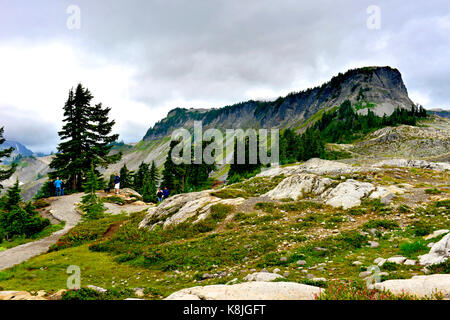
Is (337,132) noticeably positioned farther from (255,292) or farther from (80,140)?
(255,292)

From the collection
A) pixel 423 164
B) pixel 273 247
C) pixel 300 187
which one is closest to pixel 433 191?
pixel 300 187

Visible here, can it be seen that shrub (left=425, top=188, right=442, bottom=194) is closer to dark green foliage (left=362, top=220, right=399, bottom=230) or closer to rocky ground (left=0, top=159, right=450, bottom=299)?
rocky ground (left=0, top=159, right=450, bottom=299)

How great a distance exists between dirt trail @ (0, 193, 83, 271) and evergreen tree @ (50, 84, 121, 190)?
223 inches

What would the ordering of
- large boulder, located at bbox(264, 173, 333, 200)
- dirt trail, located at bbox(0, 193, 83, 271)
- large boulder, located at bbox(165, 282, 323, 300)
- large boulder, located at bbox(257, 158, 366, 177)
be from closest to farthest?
large boulder, located at bbox(165, 282, 323, 300), dirt trail, located at bbox(0, 193, 83, 271), large boulder, located at bbox(264, 173, 333, 200), large boulder, located at bbox(257, 158, 366, 177)

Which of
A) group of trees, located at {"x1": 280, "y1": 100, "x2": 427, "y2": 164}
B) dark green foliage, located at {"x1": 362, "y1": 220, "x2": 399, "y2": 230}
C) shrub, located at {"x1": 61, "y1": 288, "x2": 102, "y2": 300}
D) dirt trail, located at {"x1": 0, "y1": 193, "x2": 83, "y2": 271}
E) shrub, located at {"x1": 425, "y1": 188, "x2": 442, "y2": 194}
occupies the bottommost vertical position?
dirt trail, located at {"x1": 0, "y1": 193, "x2": 83, "y2": 271}

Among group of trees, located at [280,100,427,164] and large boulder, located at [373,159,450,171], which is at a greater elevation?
group of trees, located at [280,100,427,164]

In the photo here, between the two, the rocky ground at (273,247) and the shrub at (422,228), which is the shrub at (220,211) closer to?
the rocky ground at (273,247)

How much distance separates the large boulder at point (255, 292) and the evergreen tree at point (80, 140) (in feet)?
143

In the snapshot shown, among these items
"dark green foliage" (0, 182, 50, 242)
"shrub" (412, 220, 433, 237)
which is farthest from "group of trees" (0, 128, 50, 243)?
"shrub" (412, 220, 433, 237)

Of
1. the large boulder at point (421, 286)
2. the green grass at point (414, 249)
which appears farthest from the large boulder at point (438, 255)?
the large boulder at point (421, 286)

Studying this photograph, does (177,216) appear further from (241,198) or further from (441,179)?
(441,179)

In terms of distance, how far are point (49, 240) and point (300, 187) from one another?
2702 centimetres

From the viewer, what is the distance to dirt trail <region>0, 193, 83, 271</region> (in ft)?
57.9
